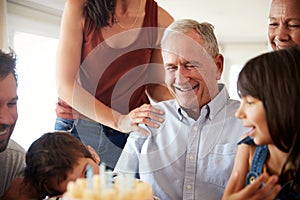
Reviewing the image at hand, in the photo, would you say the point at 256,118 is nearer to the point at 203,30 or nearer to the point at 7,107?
the point at 203,30

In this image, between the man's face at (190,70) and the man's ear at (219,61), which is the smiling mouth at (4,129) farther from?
the man's ear at (219,61)

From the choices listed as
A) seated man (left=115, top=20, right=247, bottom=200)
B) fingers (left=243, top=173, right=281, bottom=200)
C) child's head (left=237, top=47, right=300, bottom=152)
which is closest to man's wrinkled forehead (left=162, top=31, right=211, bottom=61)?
seated man (left=115, top=20, right=247, bottom=200)

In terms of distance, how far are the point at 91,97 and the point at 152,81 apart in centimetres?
20

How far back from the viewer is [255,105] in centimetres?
68

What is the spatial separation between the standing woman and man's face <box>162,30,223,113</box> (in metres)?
0.09

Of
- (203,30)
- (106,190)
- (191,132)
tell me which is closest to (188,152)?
(191,132)

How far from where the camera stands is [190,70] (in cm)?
104

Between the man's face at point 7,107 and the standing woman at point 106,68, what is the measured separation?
9.9 inches

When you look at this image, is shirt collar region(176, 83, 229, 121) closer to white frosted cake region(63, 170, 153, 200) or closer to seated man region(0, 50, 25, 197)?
seated man region(0, 50, 25, 197)

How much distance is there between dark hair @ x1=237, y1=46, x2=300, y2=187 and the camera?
0.67 m

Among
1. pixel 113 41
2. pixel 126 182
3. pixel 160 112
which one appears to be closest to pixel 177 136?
pixel 160 112

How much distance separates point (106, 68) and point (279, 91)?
0.58 metres

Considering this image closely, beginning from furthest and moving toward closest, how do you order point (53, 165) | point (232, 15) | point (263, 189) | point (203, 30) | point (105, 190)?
point (232, 15), point (203, 30), point (53, 165), point (263, 189), point (105, 190)

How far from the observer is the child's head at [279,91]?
2.19ft
